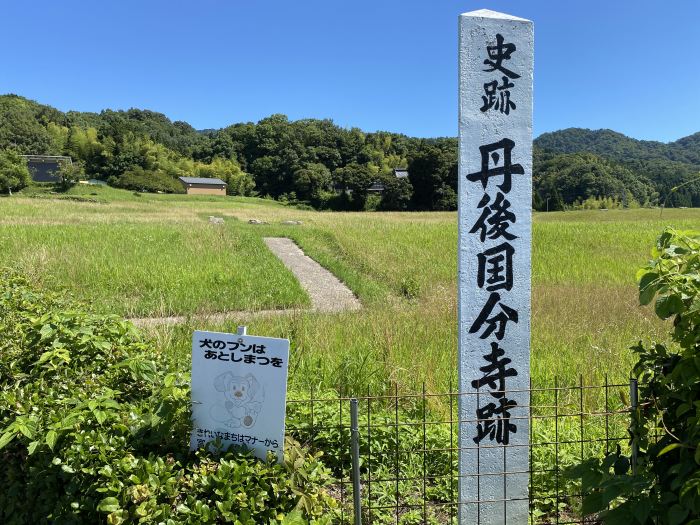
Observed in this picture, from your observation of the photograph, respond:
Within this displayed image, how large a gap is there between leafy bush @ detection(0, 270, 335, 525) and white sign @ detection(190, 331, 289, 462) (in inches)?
3.1

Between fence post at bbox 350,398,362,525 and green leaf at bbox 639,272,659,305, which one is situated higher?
green leaf at bbox 639,272,659,305

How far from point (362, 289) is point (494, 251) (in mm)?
8426

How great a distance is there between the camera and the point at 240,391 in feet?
6.86

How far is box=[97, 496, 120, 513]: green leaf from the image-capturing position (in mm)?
1748


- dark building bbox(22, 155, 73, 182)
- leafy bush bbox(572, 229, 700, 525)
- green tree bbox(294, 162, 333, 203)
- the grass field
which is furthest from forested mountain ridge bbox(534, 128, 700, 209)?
dark building bbox(22, 155, 73, 182)

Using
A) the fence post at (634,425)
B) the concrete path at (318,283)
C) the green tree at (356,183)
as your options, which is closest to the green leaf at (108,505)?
the fence post at (634,425)

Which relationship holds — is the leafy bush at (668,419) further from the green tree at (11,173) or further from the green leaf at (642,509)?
the green tree at (11,173)

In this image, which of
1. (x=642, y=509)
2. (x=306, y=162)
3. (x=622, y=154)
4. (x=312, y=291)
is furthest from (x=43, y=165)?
(x=622, y=154)

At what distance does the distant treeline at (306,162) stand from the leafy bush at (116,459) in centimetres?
4949

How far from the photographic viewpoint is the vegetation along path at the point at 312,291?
7559mm

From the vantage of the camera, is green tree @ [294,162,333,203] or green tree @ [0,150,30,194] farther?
green tree @ [294,162,333,203]

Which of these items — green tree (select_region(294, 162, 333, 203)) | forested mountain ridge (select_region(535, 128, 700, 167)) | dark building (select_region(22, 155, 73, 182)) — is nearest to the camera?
dark building (select_region(22, 155, 73, 182))

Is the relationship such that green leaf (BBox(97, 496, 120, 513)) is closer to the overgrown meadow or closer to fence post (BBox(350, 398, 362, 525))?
fence post (BBox(350, 398, 362, 525))

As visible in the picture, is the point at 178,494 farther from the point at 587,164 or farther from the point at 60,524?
the point at 587,164
